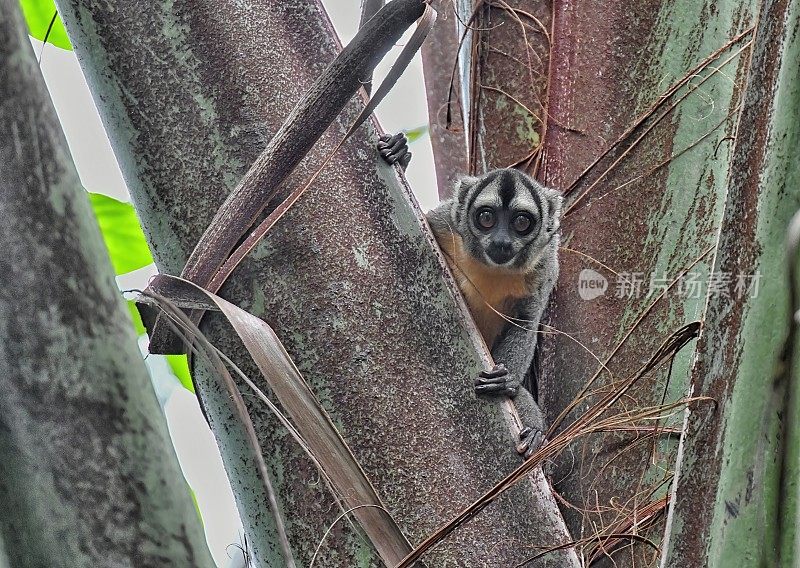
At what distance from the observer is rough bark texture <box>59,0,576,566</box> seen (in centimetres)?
193

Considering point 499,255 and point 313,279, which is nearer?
point 313,279

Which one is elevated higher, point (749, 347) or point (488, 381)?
point (488, 381)

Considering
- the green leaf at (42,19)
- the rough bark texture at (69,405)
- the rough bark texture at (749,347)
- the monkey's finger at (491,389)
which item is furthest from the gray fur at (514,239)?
the rough bark texture at (69,405)

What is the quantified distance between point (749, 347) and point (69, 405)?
804 millimetres

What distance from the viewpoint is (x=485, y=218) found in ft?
15.8

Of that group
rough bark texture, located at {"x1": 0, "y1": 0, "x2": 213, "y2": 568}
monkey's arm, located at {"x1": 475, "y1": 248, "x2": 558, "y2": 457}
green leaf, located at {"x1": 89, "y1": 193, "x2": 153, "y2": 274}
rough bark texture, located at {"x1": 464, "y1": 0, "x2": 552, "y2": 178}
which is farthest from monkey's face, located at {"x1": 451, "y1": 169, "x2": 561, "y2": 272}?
rough bark texture, located at {"x1": 0, "y1": 0, "x2": 213, "y2": 568}

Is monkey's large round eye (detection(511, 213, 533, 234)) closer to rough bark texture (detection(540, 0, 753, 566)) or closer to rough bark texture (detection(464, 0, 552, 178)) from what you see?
rough bark texture (detection(464, 0, 552, 178))

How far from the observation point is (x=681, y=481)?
1.32 m

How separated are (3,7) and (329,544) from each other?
3.86 ft

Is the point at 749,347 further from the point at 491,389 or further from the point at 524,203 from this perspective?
the point at 524,203

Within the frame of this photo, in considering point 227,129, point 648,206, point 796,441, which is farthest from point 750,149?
point 648,206

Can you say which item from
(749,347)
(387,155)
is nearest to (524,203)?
(387,155)

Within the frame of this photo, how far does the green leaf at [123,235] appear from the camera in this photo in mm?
3604

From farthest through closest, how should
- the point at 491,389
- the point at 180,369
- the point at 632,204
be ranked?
the point at 180,369
the point at 632,204
the point at 491,389
